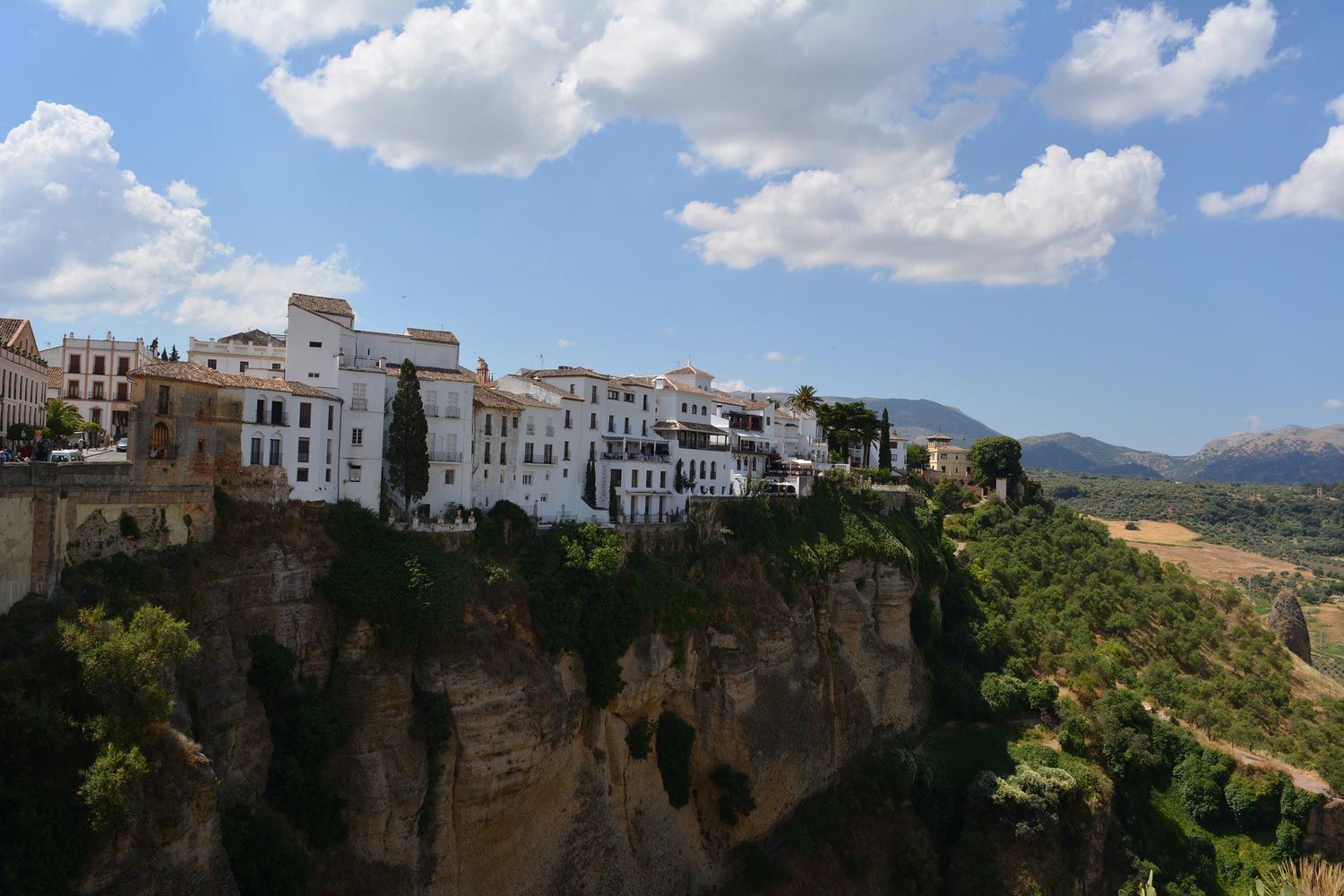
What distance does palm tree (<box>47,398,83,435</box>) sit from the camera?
3844 centimetres

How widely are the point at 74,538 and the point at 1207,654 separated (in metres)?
61.6

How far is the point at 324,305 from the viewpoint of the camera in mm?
38594

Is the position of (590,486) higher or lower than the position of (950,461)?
lower

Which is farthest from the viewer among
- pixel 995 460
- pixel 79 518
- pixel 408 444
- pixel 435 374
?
pixel 995 460

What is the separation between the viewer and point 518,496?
41.0 meters

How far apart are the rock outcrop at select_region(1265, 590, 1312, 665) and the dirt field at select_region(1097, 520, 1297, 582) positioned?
20.8 metres

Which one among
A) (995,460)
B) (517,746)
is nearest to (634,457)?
(517,746)

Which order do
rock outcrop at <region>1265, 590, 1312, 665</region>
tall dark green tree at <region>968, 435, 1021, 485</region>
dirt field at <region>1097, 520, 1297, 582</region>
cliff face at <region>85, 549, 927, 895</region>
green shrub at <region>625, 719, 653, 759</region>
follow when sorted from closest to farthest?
1. cliff face at <region>85, 549, 927, 895</region>
2. green shrub at <region>625, 719, 653, 759</region>
3. rock outcrop at <region>1265, 590, 1312, 665</region>
4. tall dark green tree at <region>968, 435, 1021, 485</region>
5. dirt field at <region>1097, 520, 1297, 582</region>

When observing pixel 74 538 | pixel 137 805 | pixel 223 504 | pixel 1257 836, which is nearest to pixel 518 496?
pixel 223 504

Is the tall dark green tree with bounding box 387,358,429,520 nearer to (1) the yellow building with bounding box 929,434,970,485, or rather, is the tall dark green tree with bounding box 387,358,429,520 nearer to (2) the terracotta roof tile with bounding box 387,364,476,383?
(2) the terracotta roof tile with bounding box 387,364,476,383

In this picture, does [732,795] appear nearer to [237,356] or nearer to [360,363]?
[360,363]

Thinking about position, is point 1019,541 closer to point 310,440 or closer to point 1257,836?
point 1257,836

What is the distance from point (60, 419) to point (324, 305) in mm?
12049

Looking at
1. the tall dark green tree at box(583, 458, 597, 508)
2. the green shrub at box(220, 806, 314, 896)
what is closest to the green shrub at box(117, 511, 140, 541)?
the green shrub at box(220, 806, 314, 896)
